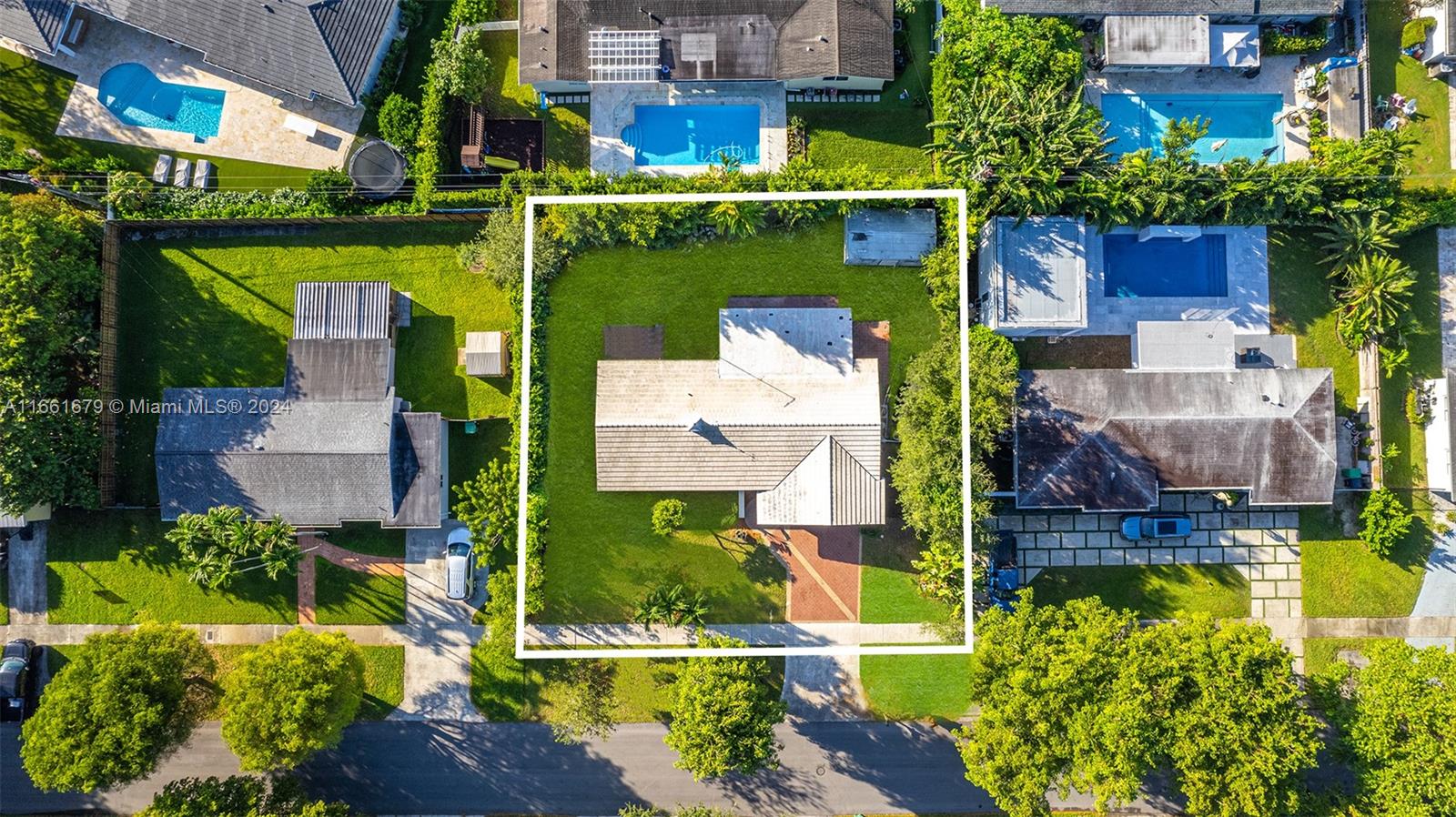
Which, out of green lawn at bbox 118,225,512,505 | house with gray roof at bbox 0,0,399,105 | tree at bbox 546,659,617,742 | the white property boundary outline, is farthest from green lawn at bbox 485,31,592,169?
tree at bbox 546,659,617,742

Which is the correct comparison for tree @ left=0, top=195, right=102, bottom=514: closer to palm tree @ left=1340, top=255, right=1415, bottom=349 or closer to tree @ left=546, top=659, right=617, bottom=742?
tree @ left=546, top=659, right=617, bottom=742

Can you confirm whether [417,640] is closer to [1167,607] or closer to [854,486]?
[854,486]

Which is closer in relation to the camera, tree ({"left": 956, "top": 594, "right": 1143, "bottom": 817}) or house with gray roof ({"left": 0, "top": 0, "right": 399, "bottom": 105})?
tree ({"left": 956, "top": 594, "right": 1143, "bottom": 817})

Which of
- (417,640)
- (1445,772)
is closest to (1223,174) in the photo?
(1445,772)

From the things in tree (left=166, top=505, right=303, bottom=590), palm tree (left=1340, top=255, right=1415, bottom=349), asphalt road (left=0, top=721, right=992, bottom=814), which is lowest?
asphalt road (left=0, top=721, right=992, bottom=814)

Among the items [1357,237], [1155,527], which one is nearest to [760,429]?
[1155,527]

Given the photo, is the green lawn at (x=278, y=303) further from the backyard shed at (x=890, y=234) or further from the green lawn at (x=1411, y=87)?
the green lawn at (x=1411, y=87)
